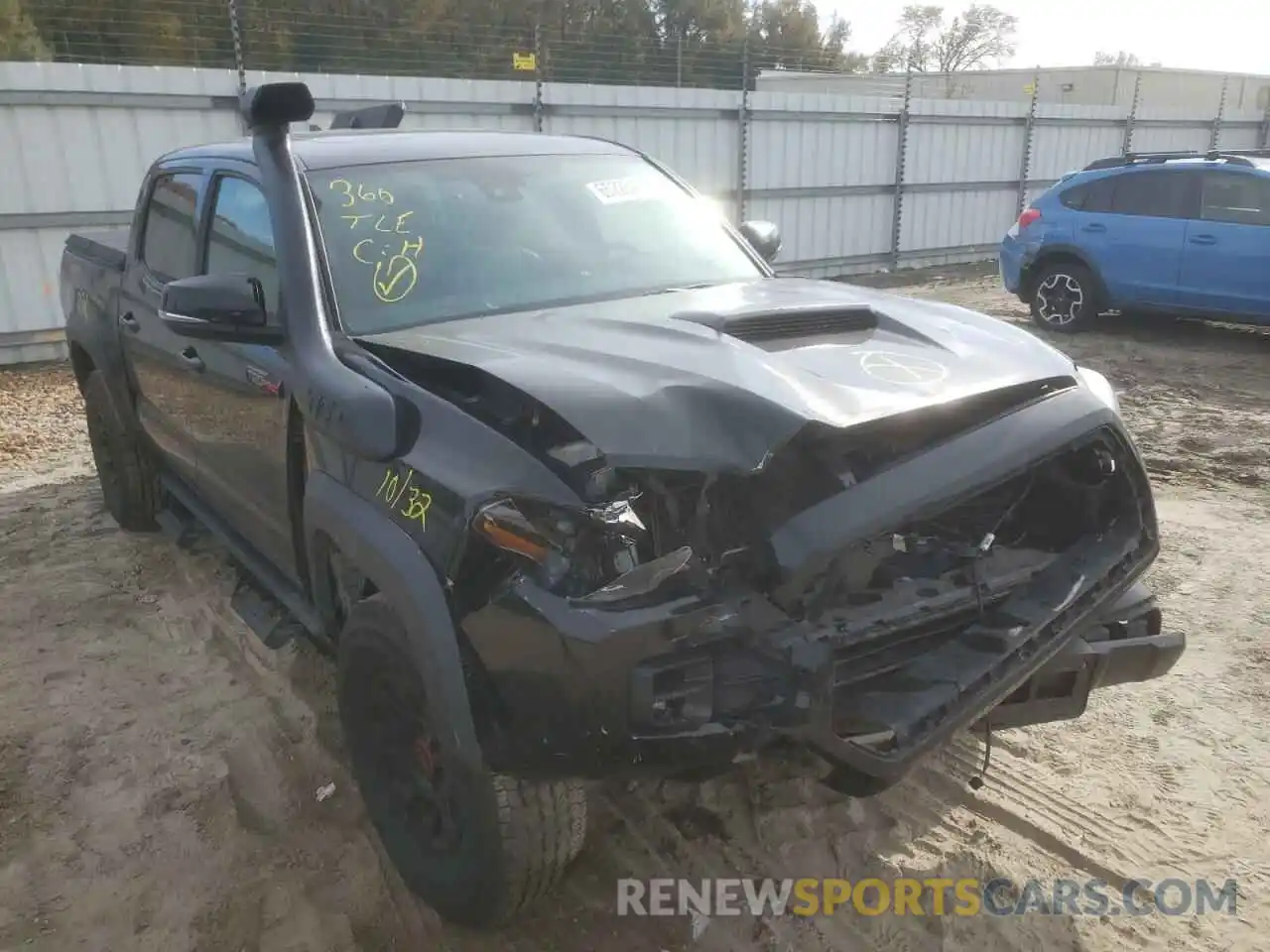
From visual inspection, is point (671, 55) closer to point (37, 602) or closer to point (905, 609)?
point (37, 602)

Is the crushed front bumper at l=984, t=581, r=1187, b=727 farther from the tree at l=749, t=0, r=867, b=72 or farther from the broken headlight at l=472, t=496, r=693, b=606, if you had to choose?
the tree at l=749, t=0, r=867, b=72

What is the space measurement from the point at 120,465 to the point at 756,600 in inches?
158

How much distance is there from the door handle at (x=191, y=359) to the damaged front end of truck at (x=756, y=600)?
1.35 meters

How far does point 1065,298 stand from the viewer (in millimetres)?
9977

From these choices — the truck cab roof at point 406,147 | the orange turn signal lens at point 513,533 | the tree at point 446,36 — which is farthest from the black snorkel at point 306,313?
the tree at point 446,36

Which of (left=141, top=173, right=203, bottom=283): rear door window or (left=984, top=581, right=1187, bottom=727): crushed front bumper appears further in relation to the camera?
(left=141, top=173, right=203, bottom=283): rear door window

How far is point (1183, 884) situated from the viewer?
261 cm

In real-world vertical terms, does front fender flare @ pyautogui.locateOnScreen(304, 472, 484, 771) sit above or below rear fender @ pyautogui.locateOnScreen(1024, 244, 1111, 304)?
above

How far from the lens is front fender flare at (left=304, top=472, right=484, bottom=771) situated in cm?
212

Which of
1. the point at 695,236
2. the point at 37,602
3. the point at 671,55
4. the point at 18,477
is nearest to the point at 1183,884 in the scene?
the point at 695,236

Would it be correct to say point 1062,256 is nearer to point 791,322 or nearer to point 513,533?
point 791,322

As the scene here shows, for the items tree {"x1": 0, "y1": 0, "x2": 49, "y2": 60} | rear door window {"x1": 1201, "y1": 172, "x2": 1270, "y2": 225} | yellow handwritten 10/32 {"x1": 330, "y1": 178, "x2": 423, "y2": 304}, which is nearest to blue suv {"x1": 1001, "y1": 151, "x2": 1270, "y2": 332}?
rear door window {"x1": 1201, "y1": 172, "x2": 1270, "y2": 225}

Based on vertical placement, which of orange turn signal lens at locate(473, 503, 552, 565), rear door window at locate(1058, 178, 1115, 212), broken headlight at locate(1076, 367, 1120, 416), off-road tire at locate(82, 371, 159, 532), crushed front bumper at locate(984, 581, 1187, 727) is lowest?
off-road tire at locate(82, 371, 159, 532)
